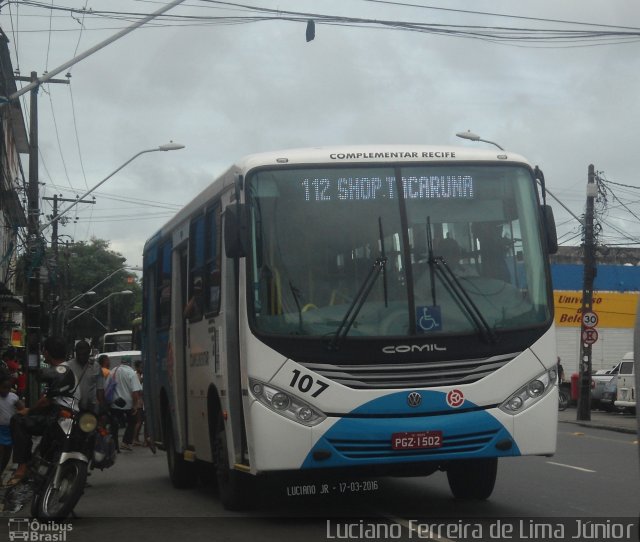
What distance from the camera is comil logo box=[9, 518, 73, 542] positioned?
32.0ft

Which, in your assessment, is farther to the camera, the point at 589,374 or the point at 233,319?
the point at 589,374

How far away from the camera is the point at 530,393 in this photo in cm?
976

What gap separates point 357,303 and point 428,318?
1.97 feet

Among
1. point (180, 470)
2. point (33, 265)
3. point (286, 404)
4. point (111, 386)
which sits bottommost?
point (180, 470)

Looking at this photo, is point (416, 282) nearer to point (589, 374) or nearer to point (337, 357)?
point (337, 357)

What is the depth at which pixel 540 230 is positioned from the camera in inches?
398

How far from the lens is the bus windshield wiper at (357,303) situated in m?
9.46

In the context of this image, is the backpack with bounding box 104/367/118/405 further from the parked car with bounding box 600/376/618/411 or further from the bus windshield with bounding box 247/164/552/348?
the parked car with bounding box 600/376/618/411

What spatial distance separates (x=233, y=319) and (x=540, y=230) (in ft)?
9.10

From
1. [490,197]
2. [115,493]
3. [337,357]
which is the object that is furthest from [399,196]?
[115,493]

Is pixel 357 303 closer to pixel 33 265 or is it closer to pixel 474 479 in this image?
pixel 474 479

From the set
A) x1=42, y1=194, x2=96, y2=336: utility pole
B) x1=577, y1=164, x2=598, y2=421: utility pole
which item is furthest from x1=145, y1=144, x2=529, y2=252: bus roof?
x1=42, y1=194, x2=96, y2=336: utility pole

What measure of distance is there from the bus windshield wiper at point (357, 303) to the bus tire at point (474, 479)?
211 centimetres

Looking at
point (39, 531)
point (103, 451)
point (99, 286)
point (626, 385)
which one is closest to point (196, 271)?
point (103, 451)
